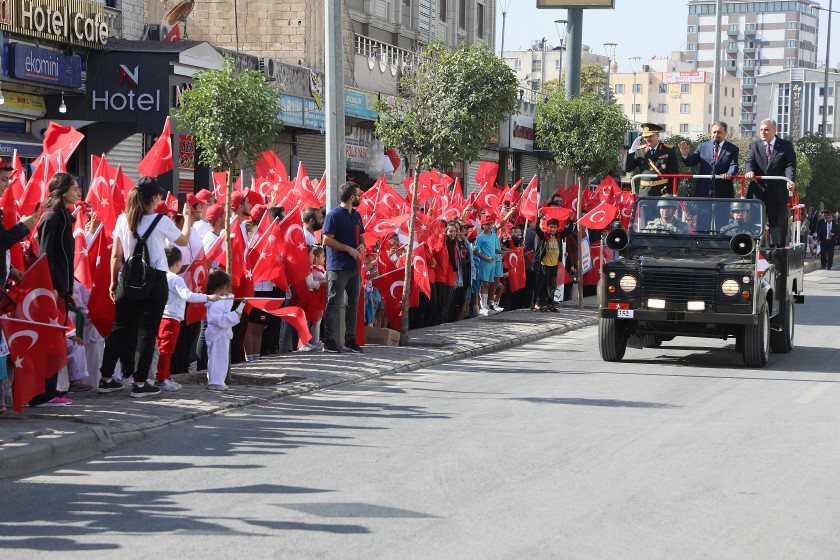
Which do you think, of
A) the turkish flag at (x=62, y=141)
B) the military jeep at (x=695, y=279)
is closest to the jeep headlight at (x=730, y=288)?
the military jeep at (x=695, y=279)

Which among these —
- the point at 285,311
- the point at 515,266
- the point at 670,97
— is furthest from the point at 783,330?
the point at 670,97

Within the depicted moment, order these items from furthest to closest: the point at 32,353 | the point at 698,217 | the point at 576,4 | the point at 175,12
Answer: the point at 576,4, the point at 175,12, the point at 698,217, the point at 32,353

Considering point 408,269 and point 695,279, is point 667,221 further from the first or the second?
point 408,269

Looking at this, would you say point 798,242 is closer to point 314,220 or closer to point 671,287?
point 671,287

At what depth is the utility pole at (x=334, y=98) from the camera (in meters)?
16.5

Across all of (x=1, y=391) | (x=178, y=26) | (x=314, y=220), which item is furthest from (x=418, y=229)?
(x=178, y=26)

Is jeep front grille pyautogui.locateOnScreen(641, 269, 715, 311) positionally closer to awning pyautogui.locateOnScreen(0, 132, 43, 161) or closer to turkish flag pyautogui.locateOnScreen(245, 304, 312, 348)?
turkish flag pyautogui.locateOnScreen(245, 304, 312, 348)

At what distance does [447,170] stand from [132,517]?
34.3 ft

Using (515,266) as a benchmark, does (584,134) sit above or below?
above

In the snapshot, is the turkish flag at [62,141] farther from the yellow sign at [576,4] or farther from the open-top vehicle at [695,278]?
the yellow sign at [576,4]

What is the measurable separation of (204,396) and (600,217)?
1165cm

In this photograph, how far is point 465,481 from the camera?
804 cm

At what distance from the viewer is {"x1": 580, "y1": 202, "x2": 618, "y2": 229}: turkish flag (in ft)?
71.5

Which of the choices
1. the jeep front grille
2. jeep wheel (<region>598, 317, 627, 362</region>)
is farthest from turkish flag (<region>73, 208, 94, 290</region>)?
the jeep front grille
